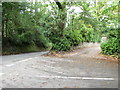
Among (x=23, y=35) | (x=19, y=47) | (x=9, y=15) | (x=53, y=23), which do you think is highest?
(x=9, y=15)

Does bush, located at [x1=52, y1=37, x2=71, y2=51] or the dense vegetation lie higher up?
the dense vegetation

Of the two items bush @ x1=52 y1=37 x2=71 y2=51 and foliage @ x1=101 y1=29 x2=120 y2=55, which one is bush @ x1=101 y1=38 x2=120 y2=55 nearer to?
foliage @ x1=101 y1=29 x2=120 y2=55

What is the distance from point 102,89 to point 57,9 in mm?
8010

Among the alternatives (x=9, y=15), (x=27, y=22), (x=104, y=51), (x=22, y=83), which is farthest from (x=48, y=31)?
(x=22, y=83)

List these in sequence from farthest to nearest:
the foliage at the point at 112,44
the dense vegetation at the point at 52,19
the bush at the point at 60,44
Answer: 1. the bush at the point at 60,44
2. the dense vegetation at the point at 52,19
3. the foliage at the point at 112,44

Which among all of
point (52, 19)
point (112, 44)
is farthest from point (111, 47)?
point (52, 19)

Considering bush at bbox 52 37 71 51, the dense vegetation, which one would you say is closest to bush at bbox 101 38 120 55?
the dense vegetation

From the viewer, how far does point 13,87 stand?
252 centimetres

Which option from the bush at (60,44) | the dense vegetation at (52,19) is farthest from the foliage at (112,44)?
the bush at (60,44)

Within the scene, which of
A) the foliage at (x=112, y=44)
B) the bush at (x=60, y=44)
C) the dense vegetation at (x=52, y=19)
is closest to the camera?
→ the foliage at (x=112, y=44)

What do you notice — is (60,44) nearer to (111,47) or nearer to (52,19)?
(52,19)

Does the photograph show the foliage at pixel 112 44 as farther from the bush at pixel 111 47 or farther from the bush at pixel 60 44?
the bush at pixel 60 44

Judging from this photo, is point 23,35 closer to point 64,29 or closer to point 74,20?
point 64,29

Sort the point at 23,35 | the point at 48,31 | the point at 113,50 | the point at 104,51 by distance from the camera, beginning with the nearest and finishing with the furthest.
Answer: the point at 113,50
the point at 104,51
the point at 48,31
the point at 23,35
